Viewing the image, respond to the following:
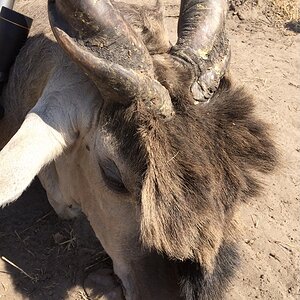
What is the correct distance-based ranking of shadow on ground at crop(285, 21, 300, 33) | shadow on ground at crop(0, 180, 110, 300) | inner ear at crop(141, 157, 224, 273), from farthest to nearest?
shadow on ground at crop(285, 21, 300, 33) → shadow on ground at crop(0, 180, 110, 300) → inner ear at crop(141, 157, 224, 273)

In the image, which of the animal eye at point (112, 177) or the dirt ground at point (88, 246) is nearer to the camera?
the animal eye at point (112, 177)

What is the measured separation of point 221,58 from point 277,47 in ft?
13.8

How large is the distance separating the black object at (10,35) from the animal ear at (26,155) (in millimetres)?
1147

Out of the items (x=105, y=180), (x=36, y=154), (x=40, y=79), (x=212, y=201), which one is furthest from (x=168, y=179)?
(x=40, y=79)

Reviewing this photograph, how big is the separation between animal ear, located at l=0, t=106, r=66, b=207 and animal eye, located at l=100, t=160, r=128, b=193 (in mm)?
339

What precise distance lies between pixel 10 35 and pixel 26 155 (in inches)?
57.0

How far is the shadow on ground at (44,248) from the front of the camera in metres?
4.44

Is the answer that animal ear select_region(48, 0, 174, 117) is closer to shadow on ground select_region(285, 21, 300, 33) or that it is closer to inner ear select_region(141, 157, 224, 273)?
inner ear select_region(141, 157, 224, 273)

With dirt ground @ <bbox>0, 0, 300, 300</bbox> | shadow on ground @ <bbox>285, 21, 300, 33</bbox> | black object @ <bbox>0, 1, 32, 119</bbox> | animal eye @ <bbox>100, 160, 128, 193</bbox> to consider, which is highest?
black object @ <bbox>0, 1, 32, 119</bbox>

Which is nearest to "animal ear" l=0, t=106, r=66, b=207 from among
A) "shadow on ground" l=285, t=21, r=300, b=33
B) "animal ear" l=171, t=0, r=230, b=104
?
"animal ear" l=171, t=0, r=230, b=104

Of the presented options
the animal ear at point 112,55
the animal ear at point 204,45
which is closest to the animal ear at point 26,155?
the animal ear at point 112,55

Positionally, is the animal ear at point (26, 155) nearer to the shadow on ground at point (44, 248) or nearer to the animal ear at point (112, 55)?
the animal ear at point (112, 55)

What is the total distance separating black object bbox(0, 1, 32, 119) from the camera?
415 centimetres

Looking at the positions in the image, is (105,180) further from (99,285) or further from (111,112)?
(99,285)
